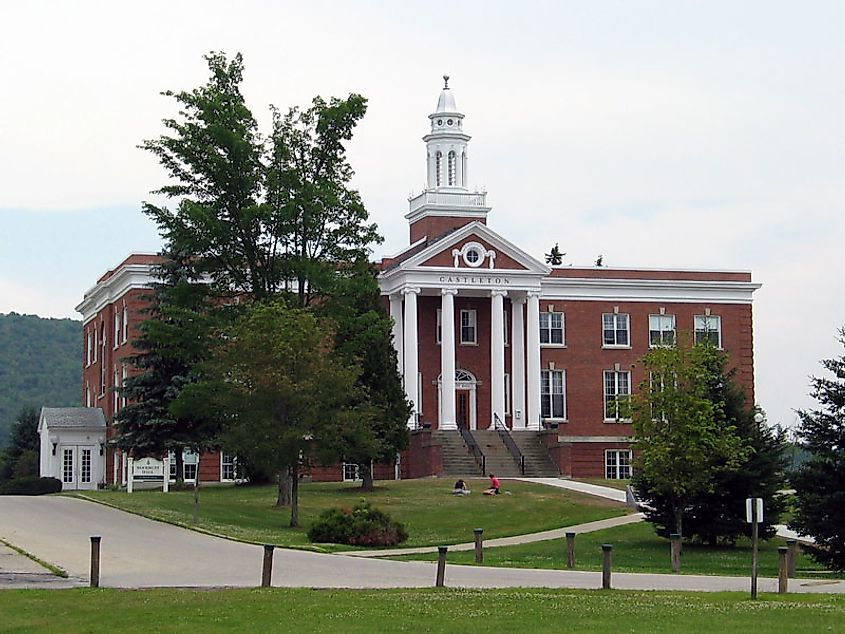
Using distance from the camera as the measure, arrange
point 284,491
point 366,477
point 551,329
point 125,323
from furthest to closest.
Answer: point 551,329, point 125,323, point 366,477, point 284,491

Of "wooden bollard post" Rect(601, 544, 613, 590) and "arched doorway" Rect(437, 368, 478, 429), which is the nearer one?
"wooden bollard post" Rect(601, 544, 613, 590)

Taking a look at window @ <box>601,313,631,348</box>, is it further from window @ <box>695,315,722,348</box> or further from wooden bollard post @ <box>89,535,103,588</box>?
wooden bollard post @ <box>89,535,103,588</box>

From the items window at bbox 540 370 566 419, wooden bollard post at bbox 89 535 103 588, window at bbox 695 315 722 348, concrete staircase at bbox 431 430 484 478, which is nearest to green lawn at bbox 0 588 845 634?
wooden bollard post at bbox 89 535 103 588

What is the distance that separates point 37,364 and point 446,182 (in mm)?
76858

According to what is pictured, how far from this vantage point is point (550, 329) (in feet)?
236

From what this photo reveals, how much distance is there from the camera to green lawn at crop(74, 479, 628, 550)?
4338 centimetres

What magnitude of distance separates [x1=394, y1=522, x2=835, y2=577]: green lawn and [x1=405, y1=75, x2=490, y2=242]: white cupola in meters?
28.1

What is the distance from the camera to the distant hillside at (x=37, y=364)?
132375mm

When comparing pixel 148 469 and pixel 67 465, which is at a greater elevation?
pixel 67 465

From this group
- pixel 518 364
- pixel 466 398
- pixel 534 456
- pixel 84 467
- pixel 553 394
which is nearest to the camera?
pixel 534 456

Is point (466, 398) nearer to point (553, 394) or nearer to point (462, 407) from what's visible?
point (462, 407)

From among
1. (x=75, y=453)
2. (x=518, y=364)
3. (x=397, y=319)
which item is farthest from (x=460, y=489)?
(x=75, y=453)

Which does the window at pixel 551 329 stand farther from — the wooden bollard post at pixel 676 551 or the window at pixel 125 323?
the wooden bollard post at pixel 676 551

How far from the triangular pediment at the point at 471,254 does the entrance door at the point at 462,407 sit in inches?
245
